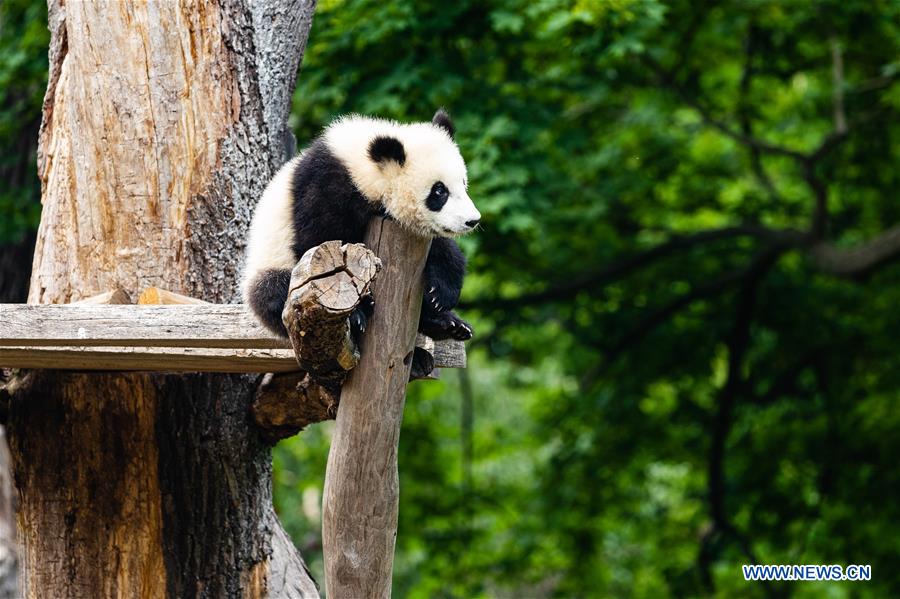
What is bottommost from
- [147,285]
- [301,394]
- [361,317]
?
[301,394]

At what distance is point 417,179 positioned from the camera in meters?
3.53

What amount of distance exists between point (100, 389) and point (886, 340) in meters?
6.78

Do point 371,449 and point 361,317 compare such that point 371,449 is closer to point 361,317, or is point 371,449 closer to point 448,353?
point 361,317

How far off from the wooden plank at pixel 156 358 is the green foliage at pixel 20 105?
282cm

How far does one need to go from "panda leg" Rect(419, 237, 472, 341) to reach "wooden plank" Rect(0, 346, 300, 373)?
0.50 metres

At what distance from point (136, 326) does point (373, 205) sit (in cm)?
90

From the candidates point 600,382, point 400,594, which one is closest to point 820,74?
point 600,382

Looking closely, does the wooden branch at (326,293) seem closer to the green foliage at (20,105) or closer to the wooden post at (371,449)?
the wooden post at (371,449)

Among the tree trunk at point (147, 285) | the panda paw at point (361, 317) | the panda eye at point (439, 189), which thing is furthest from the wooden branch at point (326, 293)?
the tree trunk at point (147, 285)

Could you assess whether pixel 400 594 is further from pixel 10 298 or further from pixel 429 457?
pixel 10 298

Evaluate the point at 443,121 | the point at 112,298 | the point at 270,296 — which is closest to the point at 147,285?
the point at 112,298

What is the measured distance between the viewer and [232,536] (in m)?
4.26

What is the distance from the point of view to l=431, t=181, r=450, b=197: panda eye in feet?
11.5

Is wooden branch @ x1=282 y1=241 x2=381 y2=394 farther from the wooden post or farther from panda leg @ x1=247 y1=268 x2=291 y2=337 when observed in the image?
panda leg @ x1=247 y1=268 x2=291 y2=337
